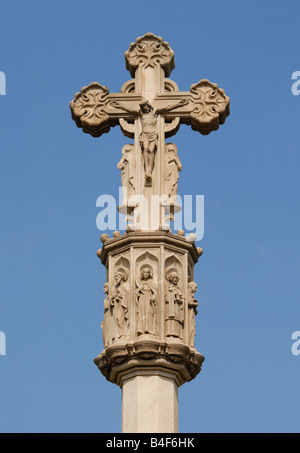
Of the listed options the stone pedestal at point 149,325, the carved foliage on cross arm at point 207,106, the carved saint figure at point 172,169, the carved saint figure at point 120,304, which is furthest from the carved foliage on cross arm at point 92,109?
the carved saint figure at point 120,304

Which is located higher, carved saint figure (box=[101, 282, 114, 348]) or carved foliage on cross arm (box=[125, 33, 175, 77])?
carved foliage on cross arm (box=[125, 33, 175, 77])

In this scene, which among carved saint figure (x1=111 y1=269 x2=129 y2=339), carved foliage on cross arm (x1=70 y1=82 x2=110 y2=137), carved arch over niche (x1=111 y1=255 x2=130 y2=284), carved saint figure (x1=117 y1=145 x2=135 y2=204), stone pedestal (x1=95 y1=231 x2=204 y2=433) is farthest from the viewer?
carved foliage on cross arm (x1=70 y1=82 x2=110 y2=137)

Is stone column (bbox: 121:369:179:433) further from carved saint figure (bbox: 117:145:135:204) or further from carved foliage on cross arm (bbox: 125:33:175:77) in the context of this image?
carved foliage on cross arm (bbox: 125:33:175:77)

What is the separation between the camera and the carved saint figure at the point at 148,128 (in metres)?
17.5

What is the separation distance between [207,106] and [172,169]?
1131mm

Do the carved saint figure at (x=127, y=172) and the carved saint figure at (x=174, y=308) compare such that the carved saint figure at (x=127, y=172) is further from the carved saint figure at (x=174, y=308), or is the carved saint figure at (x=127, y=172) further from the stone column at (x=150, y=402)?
the stone column at (x=150, y=402)

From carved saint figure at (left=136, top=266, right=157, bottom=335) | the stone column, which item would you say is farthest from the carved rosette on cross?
the stone column

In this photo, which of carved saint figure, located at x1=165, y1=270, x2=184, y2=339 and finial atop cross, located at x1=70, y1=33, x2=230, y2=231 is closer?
carved saint figure, located at x1=165, y1=270, x2=184, y2=339

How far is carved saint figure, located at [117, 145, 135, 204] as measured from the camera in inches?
686

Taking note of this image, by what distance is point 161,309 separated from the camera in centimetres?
1633

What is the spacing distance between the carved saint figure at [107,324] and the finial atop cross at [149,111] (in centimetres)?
145

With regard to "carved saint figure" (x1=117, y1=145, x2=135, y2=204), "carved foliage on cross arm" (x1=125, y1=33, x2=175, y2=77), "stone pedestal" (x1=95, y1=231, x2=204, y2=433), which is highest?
"carved foliage on cross arm" (x1=125, y1=33, x2=175, y2=77)

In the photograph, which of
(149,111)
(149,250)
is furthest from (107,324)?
(149,111)

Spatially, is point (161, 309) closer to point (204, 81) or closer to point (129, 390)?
point (129, 390)
